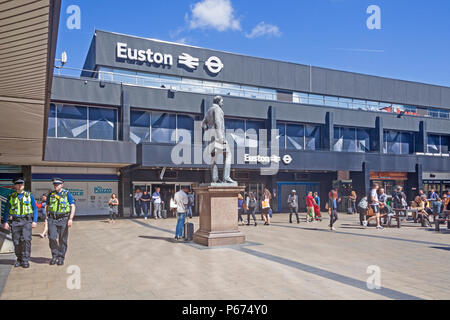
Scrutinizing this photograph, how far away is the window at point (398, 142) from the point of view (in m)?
32.4

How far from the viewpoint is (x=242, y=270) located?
708 cm

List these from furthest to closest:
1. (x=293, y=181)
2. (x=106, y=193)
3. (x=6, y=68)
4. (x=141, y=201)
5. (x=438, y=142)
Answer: (x=438, y=142) → (x=293, y=181) → (x=106, y=193) → (x=141, y=201) → (x=6, y=68)

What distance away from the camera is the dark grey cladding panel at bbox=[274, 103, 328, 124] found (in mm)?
27766

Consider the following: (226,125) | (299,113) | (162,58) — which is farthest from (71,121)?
(299,113)

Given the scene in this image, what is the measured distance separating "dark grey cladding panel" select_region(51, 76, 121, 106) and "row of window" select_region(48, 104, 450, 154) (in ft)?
2.28

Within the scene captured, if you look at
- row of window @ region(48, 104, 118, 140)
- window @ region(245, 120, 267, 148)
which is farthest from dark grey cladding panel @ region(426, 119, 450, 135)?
row of window @ region(48, 104, 118, 140)

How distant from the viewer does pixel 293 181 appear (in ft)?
94.8

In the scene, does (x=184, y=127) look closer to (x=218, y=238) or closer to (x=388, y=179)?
(x=218, y=238)

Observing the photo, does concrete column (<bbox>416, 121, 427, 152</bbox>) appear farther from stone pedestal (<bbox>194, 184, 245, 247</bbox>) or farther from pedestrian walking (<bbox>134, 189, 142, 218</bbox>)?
stone pedestal (<bbox>194, 184, 245, 247</bbox>)

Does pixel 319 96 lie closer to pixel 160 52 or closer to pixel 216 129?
pixel 160 52

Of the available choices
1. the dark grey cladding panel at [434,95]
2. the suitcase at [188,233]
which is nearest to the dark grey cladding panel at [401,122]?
the dark grey cladding panel at [434,95]

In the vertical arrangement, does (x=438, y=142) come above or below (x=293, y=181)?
above
